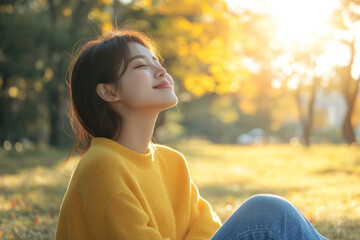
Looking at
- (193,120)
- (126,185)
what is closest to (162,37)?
(126,185)

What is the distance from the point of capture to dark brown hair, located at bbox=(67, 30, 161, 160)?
7.57ft

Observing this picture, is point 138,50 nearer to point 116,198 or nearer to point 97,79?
point 97,79

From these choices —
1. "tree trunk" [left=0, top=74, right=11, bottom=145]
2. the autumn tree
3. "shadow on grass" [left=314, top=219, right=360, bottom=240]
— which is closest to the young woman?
"shadow on grass" [left=314, top=219, right=360, bottom=240]

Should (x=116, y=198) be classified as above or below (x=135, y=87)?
below

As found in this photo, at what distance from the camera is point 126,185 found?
6.59 feet

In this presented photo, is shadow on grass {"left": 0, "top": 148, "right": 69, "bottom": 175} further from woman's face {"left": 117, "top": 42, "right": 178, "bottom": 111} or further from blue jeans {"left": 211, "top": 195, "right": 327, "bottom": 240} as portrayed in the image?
blue jeans {"left": 211, "top": 195, "right": 327, "bottom": 240}

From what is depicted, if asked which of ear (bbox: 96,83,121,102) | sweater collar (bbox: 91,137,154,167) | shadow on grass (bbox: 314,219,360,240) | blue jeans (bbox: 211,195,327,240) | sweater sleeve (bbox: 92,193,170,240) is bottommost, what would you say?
shadow on grass (bbox: 314,219,360,240)

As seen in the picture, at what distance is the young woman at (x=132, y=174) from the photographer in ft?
6.45

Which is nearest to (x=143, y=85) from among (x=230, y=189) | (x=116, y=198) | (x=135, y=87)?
(x=135, y=87)

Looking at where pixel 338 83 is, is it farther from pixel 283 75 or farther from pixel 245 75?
pixel 245 75

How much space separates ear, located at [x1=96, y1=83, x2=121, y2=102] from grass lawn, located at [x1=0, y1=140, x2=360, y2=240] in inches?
86.0

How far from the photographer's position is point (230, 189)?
28.8 ft

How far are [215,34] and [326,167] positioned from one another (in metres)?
4.78

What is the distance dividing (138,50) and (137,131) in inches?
17.3
